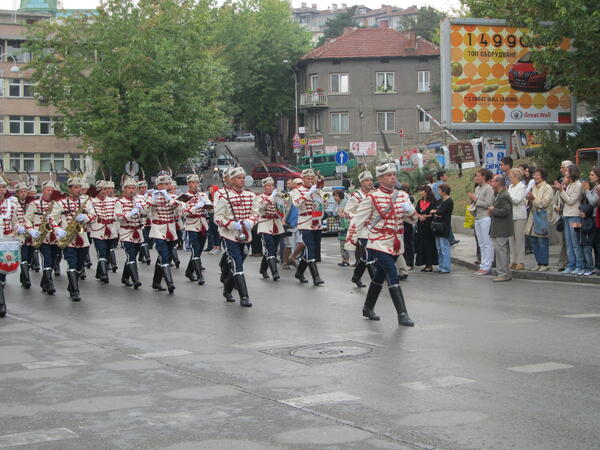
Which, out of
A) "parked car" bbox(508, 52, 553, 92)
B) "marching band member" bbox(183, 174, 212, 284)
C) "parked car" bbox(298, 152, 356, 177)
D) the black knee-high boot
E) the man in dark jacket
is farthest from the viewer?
"parked car" bbox(298, 152, 356, 177)

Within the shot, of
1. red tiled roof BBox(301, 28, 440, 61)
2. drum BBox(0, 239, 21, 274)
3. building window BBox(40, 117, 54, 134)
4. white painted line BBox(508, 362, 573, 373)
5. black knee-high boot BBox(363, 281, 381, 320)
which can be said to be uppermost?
red tiled roof BBox(301, 28, 440, 61)

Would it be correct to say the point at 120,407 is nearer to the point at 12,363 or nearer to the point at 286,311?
the point at 12,363

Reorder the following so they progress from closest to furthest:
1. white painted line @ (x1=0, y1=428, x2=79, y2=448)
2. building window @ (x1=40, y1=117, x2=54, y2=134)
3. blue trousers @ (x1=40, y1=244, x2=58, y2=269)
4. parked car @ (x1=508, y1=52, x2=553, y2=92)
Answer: white painted line @ (x1=0, y1=428, x2=79, y2=448) → blue trousers @ (x1=40, y1=244, x2=58, y2=269) → parked car @ (x1=508, y1=52, x2=553, y2=92) → building window @ (x1=40, y1=117, x2=54, y2=134)

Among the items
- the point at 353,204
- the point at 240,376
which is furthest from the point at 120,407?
the point at 353,204

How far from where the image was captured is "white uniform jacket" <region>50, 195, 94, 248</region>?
16281mm

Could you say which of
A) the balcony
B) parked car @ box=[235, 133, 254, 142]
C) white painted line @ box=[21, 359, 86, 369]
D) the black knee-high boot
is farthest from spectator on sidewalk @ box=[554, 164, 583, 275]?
parked car @ box=[235, 133, 254, 142]

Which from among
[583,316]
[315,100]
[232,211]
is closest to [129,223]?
[232,211]

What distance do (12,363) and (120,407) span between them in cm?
259

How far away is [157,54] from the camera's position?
5328 cm

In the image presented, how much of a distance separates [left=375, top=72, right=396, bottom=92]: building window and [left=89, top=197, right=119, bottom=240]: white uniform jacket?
2256 inches

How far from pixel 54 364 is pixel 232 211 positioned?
5.25m

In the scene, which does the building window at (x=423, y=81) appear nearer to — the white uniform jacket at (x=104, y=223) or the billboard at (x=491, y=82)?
the billboard at (x=491, y=82)

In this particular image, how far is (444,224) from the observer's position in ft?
62.2

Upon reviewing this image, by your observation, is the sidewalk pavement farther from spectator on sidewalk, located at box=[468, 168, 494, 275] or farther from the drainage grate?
the drainage grate
